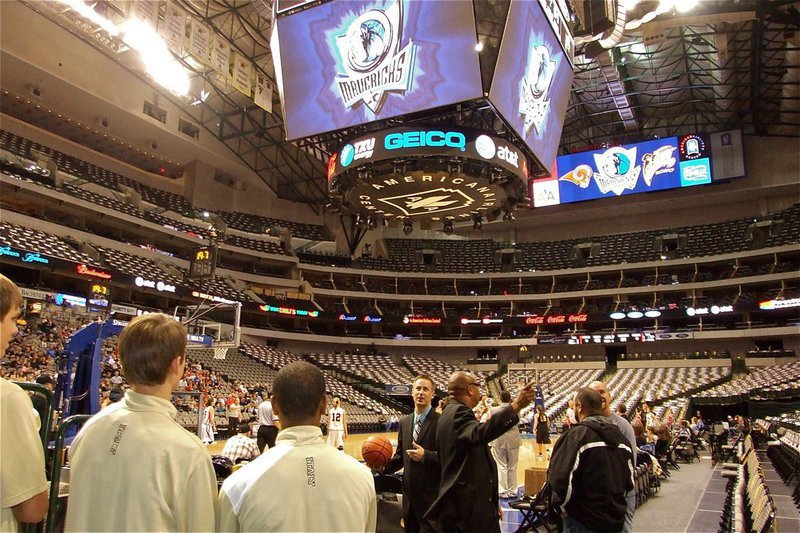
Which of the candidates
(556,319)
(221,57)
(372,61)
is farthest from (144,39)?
(556,319)

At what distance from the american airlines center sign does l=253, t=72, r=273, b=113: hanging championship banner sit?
8.88m

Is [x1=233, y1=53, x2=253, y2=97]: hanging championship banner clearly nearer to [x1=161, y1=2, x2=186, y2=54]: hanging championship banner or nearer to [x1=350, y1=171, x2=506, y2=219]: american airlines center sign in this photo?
[x1=161, y1=2, x2=186, y2=54]: hanging championship banner

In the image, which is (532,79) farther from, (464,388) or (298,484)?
(298,484)

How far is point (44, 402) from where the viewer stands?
279 cm

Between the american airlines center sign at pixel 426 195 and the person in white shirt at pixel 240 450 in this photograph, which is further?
the american airlines center sign at pixel 426 195

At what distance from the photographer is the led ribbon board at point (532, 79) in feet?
38.3

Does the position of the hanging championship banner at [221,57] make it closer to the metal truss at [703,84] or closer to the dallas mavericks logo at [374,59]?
the dallas mavericks logo at [374,59]

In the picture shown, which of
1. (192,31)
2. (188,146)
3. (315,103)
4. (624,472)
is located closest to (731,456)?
Result: (624,472)

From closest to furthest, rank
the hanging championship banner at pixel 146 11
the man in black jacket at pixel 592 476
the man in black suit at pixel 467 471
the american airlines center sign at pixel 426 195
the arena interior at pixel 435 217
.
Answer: the man in black suit at pixel 467 471
the man in black jacket at pixel 592 476
the arena interior at pixel 435 217
the american airlines center sign at pixel 426 195
the hanging championship banner at pixel 146 11

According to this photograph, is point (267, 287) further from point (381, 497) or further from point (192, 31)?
point (381, 497)

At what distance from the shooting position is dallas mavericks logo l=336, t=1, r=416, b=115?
→ 11.6 metres

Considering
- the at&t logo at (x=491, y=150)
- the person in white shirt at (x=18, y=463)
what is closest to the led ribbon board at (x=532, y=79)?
the at&t logo at (x=491, y=150)

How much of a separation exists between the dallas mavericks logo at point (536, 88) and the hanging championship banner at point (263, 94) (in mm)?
12557

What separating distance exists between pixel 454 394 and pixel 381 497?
4.06 ft
